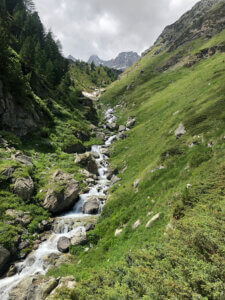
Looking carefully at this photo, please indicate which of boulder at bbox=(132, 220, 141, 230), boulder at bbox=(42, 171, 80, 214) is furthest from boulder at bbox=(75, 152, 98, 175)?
boulder at bbox=(132, 220, 141, 230)

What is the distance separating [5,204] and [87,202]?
9.73 m

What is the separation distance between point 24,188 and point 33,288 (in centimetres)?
1154

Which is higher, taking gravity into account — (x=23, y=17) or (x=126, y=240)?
(x=23, y=17)

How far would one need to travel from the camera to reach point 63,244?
1683 cm

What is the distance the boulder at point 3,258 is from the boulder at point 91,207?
31.5 feet

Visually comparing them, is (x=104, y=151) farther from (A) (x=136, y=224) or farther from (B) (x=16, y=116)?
(A) (x=136, y=224)

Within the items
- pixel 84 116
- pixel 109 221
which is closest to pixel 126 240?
pixel 109 221

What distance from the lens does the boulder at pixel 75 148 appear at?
36763mm

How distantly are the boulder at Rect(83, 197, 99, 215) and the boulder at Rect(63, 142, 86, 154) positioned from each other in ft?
54.0

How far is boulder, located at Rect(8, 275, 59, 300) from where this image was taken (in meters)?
11.7

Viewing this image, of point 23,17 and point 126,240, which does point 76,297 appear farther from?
point 23,17

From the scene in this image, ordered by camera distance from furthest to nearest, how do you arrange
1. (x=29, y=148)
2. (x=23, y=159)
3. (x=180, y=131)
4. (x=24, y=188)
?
(x=29, y=148) → (x=23, y=159) → (x=180, y=131) → (x=24, y=188)

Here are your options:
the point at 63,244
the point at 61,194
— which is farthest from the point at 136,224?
the point at 61,194

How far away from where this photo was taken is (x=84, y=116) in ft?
200
